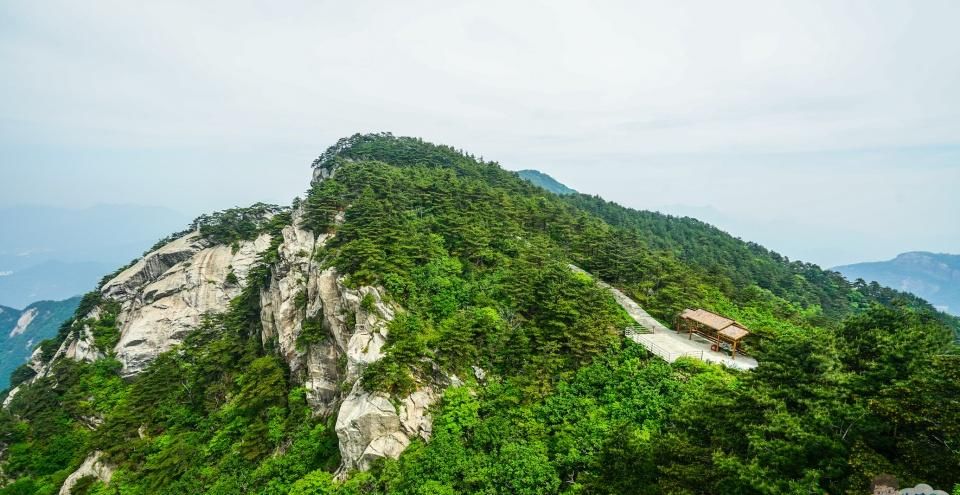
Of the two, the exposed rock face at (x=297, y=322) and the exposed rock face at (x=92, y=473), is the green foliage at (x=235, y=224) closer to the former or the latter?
the exposed rock face at (x=297, y=322)

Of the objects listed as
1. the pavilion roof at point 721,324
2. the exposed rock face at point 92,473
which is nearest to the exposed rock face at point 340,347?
the exposed rock face at point 92,473

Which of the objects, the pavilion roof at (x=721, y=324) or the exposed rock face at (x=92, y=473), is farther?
the exposed rock face at (x=92, y=473)

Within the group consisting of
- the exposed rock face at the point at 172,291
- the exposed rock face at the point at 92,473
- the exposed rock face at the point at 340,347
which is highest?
the exposed rock face at the point at 340,347

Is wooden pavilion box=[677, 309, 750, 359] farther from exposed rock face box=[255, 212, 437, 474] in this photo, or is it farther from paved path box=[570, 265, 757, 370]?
exposed rock face box=[255, 212, 437, 474]

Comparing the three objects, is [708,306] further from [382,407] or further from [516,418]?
[382,407]

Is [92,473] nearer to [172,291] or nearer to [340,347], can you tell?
[340,347]

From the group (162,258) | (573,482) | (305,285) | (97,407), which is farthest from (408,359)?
(162,258)

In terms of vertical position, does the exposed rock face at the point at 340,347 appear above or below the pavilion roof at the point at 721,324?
below

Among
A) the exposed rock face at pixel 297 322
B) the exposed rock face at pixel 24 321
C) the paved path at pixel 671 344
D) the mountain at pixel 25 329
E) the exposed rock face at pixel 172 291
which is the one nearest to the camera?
the exposed rock face at pixel 297 322
